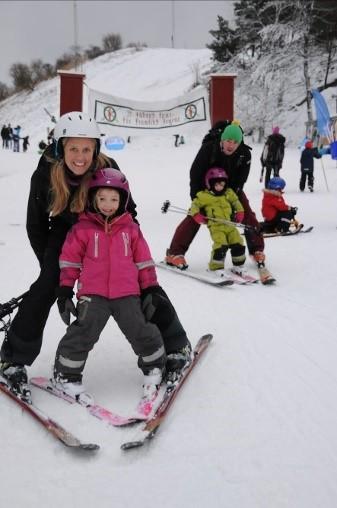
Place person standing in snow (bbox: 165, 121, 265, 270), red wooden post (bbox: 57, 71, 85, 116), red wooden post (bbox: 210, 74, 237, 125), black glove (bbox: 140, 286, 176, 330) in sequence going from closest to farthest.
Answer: black glove (bbox: 140, 286, 176, 330), person standing in snow (bbox: 165, 121, 265, 270), red wooden post (bbox: 57, 71, 85, 116), red wooden post (bbox: 210, 74, 237, 125)

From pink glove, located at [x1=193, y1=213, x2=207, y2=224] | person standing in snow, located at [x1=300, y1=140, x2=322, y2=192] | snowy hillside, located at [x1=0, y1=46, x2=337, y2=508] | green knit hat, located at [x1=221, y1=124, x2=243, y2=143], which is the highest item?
person standing in snow, located at [x1=300, y1=140, x2=322, y2=192]

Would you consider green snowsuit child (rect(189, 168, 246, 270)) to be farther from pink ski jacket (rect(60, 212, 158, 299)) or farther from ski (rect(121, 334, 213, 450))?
pink ski jacket (rect(60, 212, 158, 299))

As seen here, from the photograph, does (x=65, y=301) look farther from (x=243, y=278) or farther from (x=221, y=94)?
(x=221, y=94)

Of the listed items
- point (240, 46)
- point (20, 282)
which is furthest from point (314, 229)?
point (240, 46)

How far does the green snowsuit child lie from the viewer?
5328 mm

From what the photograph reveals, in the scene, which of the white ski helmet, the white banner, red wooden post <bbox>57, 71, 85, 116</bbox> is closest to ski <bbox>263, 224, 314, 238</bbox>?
the white banner

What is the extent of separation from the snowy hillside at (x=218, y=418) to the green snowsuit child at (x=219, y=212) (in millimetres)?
512

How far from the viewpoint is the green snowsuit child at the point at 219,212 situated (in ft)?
17.5

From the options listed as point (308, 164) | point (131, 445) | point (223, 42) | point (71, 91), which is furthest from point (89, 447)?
point (223, 42)

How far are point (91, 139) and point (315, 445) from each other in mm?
2045

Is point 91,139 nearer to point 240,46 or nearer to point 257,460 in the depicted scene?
point 257,460

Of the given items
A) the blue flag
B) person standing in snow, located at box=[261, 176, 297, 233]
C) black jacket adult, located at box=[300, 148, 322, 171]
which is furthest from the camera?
black jacket adult, located at box=[300, 148, 322, 171]

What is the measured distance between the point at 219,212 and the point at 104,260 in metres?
2.83

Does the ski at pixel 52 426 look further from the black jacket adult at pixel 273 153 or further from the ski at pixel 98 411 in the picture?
the black jacket adult at pixel 273 153
